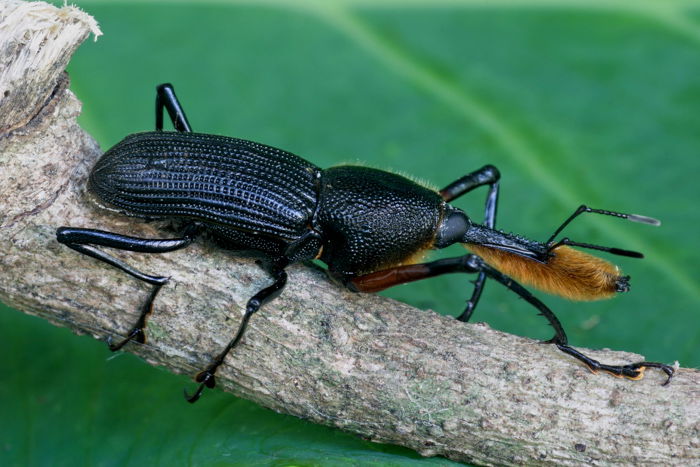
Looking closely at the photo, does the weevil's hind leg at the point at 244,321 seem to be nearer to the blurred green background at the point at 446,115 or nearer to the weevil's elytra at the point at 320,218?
the weevil's elytra at the point at 320,218

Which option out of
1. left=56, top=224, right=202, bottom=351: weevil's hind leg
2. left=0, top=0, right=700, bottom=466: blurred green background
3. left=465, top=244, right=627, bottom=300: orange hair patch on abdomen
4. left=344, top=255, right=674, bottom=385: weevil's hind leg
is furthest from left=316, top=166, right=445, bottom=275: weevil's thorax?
left=56, top=224, right=202, bottom=351: weevil's hind leg

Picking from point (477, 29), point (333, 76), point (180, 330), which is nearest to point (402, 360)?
point (180, 330)

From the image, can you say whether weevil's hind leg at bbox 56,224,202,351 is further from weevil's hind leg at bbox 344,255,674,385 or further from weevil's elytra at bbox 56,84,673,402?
weevil's hind leg at bbox 344,255,674,385

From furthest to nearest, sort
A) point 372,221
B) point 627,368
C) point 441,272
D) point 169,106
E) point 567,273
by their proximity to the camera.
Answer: point 169,106
point 372,221
point 441,272
point 567,273
point 627,368

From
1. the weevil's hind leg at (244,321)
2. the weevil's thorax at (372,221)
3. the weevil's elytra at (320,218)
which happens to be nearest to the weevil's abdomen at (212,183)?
the weevil's elytra at (320,218)

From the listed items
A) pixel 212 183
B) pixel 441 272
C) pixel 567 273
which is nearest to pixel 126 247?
pixel 212 183

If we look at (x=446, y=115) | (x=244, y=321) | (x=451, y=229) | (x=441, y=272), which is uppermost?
(x=446, y=115)

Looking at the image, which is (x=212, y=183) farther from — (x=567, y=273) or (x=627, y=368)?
(x=627, y=368)
